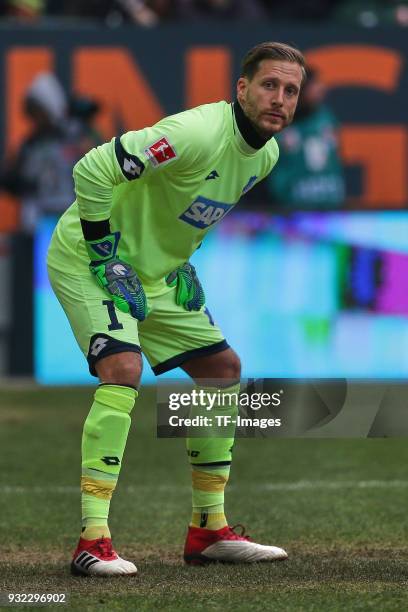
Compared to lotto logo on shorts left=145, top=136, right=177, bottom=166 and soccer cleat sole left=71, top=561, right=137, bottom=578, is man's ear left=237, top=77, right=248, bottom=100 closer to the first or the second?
lotto logo on shorts left=145, top=136, right=177, bottom=166

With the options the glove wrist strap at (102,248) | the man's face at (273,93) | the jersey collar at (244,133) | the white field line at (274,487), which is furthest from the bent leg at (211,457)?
the white field line at (274,487)

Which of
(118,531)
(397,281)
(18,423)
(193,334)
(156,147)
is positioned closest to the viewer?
(156,147)

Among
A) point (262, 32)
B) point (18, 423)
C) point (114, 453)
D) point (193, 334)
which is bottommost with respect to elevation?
point (18, 423)

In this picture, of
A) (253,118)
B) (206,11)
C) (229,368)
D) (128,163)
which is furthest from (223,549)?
(206,11)

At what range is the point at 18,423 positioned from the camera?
11820mm

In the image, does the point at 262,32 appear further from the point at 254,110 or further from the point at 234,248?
the point at 254,110

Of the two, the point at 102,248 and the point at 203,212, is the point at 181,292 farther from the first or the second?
the point at 102,248

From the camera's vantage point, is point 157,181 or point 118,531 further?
point 118,531

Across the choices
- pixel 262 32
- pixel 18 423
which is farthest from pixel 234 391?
pixel 262 32

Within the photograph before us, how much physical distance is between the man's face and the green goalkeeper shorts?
95 centimetres

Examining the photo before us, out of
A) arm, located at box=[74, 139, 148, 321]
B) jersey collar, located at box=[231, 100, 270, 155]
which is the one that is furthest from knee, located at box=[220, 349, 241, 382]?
jersey collar, located at box=[231, 100, 270, 155]

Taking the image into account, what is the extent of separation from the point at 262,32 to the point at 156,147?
9688mm

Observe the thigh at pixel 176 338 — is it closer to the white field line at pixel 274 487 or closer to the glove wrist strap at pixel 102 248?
the glove wrist strap at pixel 102 248

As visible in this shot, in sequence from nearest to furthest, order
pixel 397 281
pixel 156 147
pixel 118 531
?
pixel 156 147 < pixel 118 531 < pixel 397 281
